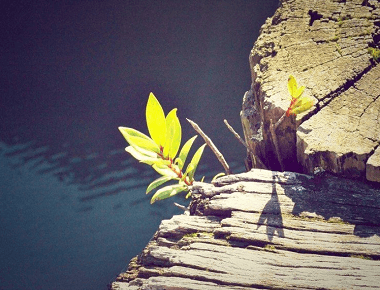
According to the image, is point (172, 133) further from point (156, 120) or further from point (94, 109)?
point (94, 109)

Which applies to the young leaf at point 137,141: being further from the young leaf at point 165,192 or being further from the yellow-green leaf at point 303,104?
the yellow-green leaf at point 303,104

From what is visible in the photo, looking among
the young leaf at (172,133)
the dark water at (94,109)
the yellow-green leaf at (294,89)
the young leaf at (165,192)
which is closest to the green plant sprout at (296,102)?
the yellow-green leaf at (294,89)

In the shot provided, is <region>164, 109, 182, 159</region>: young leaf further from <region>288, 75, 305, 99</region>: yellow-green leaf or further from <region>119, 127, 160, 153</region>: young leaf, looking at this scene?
<region>288, 75, 305, 99</region>: yellow-green leaf

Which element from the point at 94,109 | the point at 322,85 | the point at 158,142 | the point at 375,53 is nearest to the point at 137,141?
the point at 158,142

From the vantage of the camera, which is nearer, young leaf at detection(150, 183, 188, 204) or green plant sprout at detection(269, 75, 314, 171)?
green plant sprout at detection(269, 75, 314, 171)

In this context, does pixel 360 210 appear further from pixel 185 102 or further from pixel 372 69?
pixel 185 102

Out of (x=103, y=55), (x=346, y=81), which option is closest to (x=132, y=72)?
(x=103, y=55)

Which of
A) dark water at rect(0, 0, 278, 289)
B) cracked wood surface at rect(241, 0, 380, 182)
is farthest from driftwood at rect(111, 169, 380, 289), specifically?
dark water at rect(0, 0, 278, 289)
